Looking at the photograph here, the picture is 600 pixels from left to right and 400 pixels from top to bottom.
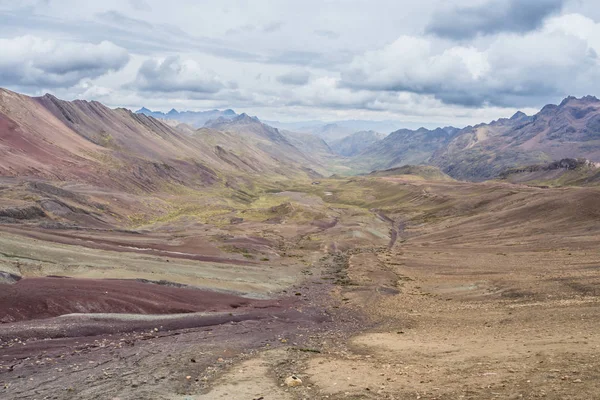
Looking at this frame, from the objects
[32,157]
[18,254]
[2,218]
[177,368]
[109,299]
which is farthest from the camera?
[32,157]

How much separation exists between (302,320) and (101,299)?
20078 millimetres

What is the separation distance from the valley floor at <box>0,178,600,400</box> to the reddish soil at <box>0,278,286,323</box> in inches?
7.7

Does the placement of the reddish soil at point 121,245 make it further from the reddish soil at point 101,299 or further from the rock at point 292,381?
the rock at point 292,381

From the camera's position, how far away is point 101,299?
44500mm

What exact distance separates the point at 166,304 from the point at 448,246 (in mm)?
74787

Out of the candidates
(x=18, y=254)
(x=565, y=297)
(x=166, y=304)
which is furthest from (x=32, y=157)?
(x=565, y=297)

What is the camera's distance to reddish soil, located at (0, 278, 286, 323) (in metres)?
39.8

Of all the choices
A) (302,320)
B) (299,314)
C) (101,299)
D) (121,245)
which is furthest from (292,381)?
(121,245)

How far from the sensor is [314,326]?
46.2 m

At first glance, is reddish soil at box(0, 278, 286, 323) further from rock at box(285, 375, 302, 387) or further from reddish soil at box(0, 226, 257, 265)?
rock at box(285, 375, 302, 387)

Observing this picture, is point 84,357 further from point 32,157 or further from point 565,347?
point 32,157

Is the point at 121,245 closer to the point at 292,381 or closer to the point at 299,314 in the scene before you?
the point at 299,314

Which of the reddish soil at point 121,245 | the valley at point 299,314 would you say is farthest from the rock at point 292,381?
the reddish soil at point 121,245

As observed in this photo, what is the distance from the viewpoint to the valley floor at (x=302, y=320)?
81.4 feet
